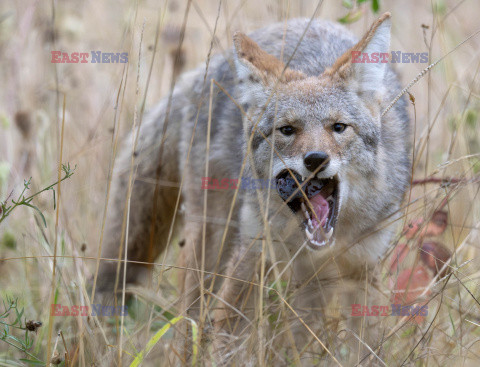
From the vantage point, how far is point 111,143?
3404mm

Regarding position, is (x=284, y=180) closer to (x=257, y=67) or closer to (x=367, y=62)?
(x=257, y=67)

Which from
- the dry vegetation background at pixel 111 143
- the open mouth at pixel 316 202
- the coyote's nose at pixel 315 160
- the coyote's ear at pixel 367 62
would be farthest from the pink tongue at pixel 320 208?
the coyote's ear at pixel 367 62

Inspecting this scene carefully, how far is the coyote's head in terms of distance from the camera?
10.2 feet

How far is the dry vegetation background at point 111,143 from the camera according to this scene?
3123 mm

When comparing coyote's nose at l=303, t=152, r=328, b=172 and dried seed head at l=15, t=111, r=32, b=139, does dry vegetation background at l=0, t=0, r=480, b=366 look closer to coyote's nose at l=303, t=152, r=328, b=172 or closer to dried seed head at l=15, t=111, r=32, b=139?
dried seed head at l=15, t=111, r=32, b=139

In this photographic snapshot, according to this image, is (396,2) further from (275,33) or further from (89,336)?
(89,336)

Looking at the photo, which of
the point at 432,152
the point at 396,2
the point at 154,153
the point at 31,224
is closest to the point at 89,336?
the point at 31,224

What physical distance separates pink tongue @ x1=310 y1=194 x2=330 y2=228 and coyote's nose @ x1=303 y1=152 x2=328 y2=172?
11.7 inches

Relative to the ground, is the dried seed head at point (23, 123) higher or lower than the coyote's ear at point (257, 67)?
lower

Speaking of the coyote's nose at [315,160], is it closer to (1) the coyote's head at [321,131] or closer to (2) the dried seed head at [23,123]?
(1) the coyote's head at [321,131]

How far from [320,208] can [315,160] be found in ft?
1.20

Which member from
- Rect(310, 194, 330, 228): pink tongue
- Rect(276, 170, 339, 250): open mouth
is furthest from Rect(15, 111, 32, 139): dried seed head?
Rect(310, 194, 330, 228): pink tongue

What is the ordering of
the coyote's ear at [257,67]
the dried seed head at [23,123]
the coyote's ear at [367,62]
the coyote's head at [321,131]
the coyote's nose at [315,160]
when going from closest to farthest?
the coyote's nose at [315,160] < the coyote's head at [321,131] < the coyote's ear at [367,62] < the coyote's ear at [257,67] < the dried seed head at [23,123]

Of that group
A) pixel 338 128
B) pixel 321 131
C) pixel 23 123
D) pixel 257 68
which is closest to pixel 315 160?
pixel 321 131
